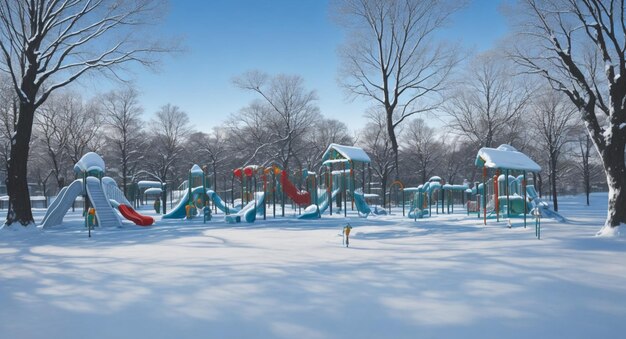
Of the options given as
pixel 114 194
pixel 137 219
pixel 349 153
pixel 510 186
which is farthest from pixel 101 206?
pixel 510 186

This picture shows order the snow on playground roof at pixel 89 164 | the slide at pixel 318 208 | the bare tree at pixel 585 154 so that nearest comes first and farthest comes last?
the snow on playground roof at pixel 89 164 → the slide at pixel 318 208 → the bare tree at pixel 585 154

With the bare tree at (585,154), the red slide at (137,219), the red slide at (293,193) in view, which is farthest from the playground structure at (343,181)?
the bare tree at (585,154)

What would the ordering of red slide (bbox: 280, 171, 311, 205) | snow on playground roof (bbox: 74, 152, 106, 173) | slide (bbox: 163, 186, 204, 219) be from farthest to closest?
1. red slide (bbox: 280, 171, 311, 205)
2. slide (bbox: 163, 186, 204, 219)
3. snow on playground roof (bbox: 74, 152, 106, 173)

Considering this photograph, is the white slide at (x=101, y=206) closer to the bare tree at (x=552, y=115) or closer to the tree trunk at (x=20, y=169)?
the tree trunk at (x=20, y=169)

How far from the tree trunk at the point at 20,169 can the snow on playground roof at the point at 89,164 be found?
2.75 metres

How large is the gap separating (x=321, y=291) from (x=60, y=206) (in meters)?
18.5

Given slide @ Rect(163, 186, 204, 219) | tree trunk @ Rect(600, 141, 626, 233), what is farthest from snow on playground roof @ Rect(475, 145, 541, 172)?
slide @ Rect(163, 186, 204, 219)

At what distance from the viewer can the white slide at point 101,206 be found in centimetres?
2014

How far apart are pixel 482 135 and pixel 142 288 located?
37.3 metres

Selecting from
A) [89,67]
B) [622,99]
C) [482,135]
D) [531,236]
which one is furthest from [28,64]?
[482,135]

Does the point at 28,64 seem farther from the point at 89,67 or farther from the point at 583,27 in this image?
the point at 583,27

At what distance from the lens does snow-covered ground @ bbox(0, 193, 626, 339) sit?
507 cm

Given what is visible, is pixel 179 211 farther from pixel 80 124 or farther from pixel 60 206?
pixel 80 124

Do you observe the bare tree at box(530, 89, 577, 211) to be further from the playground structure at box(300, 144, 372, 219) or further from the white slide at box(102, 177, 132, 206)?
the white slide at box(102, 177, 132, 206)
